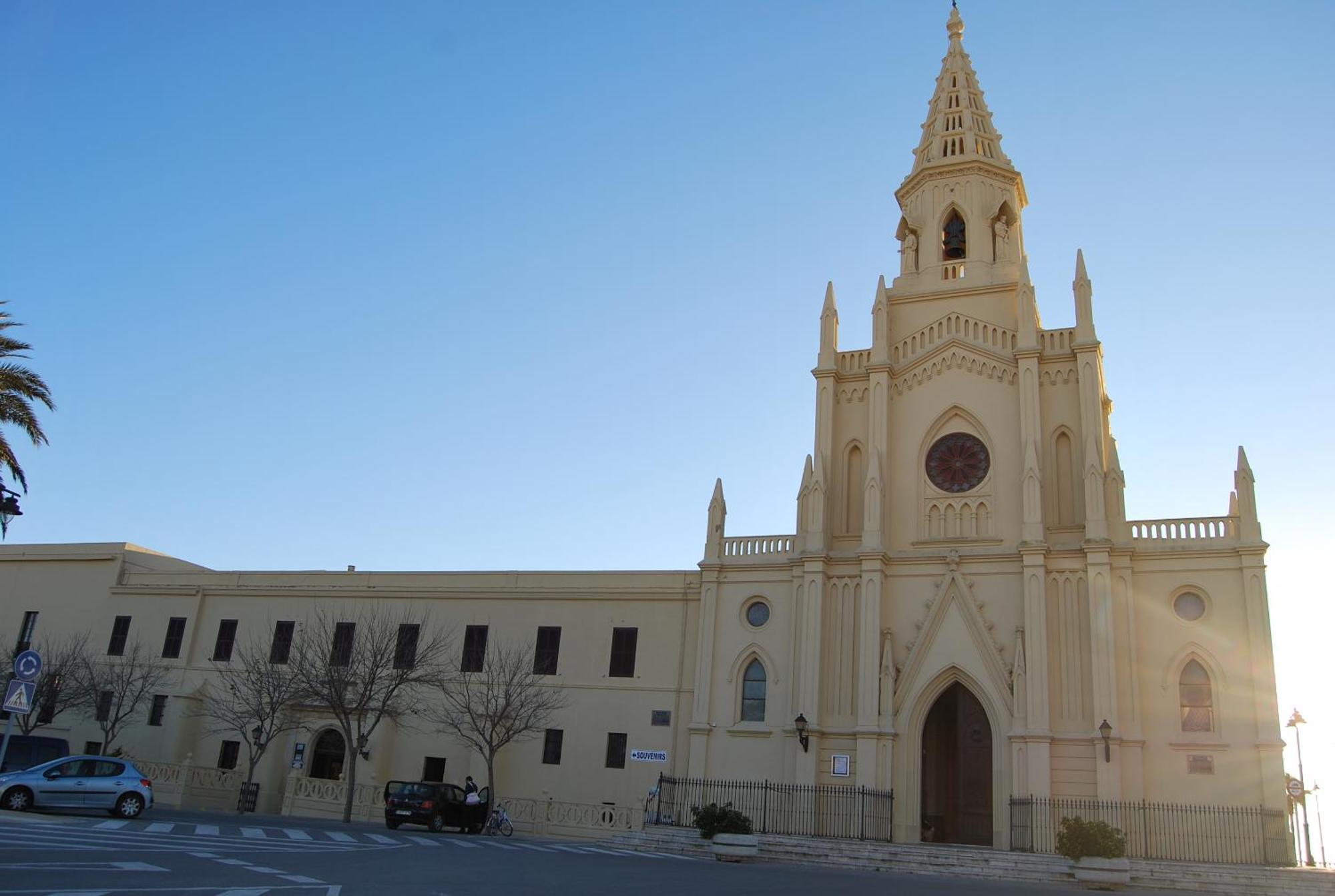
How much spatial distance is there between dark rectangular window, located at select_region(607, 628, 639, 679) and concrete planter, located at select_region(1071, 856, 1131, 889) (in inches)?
647

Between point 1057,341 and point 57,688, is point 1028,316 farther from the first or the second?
point 57,688

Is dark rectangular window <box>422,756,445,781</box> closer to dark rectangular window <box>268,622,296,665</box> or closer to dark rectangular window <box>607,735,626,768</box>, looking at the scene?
dark rectangular window <box>607,735,626,768</box>

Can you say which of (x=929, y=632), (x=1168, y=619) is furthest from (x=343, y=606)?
(x=1168, y=619)

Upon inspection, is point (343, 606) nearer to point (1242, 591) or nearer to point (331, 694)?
point (331, 694)

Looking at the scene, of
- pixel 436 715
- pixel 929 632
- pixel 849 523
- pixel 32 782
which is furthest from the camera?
pixel 436 715

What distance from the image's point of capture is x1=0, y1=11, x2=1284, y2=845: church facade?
27.8 meters

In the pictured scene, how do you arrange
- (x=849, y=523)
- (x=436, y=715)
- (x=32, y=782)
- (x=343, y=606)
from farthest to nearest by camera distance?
(x=343, y=606)
(x=436, y=715)
(x=849, y=523)
(x=32, y=782)

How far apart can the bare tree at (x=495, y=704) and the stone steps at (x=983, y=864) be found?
24.0 feet

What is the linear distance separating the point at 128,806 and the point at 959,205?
29.8 metres

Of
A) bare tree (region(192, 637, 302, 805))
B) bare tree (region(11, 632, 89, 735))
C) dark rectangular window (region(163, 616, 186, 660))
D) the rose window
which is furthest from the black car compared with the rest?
the rose window

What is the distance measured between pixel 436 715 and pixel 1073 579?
20.7m

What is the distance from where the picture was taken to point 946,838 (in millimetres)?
30172

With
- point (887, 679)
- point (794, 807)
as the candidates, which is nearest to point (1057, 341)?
point (887, 679)

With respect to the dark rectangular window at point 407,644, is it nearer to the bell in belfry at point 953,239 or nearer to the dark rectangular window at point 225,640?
the dark rectangular window at point 225,640
